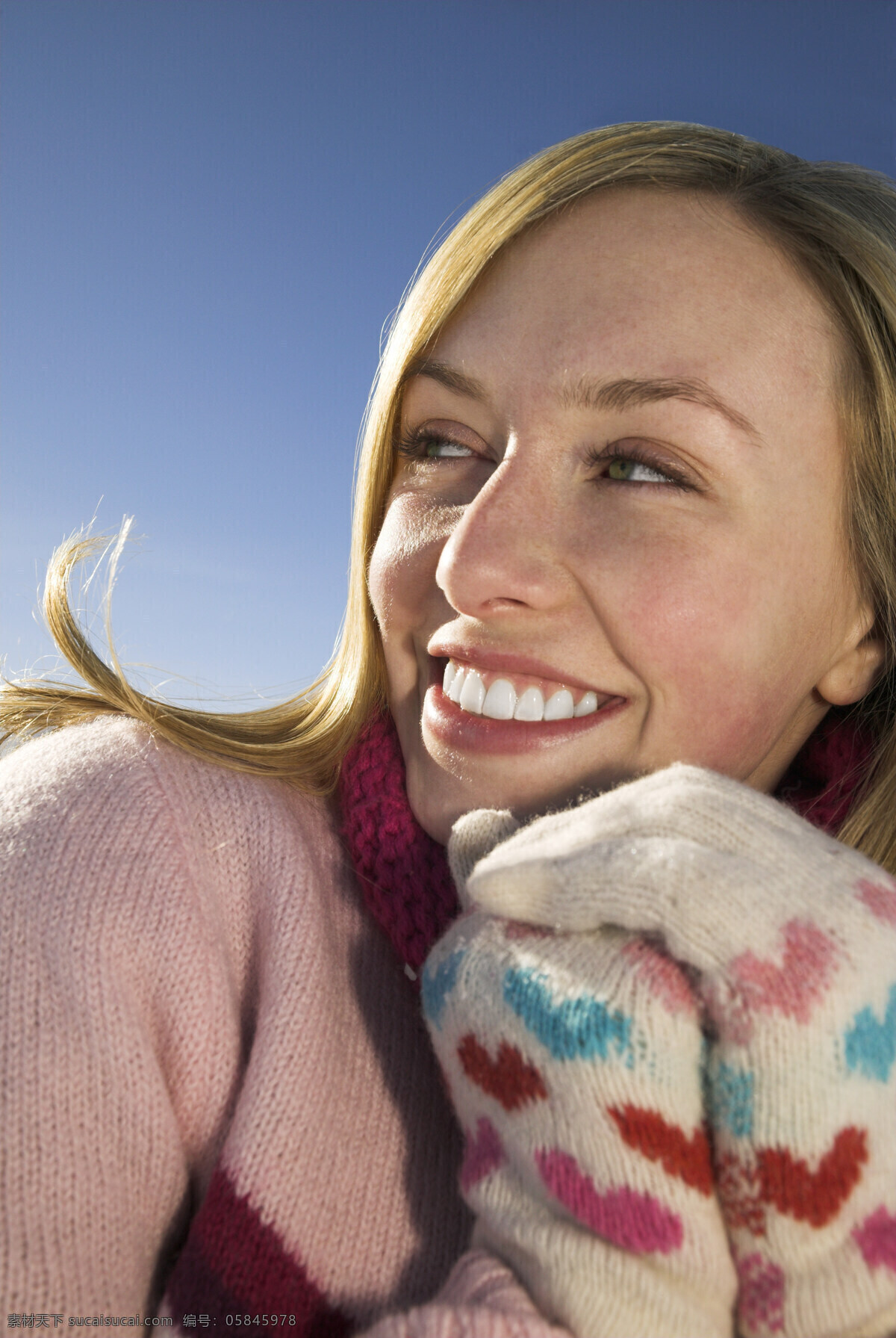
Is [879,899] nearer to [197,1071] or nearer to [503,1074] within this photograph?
[503,1074]

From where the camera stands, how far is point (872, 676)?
1.87 metres

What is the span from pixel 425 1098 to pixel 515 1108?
0.40 m

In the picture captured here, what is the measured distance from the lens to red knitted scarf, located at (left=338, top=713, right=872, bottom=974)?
58.4 inches

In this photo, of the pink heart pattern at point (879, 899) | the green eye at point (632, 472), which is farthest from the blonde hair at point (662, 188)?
the pink heart pattern at point (879, 899)

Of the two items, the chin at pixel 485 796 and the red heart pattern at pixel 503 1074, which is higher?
the chin at pixel 485 796

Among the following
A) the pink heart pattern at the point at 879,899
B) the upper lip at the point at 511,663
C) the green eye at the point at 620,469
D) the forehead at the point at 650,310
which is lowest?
the pink heart pattern at the point at 879,899

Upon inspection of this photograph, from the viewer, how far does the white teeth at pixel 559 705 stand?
148 cm

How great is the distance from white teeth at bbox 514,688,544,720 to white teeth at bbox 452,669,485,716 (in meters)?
0.05

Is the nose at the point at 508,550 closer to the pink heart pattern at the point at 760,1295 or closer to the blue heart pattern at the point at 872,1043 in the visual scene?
the blue heart pattern at the point at 872,1043

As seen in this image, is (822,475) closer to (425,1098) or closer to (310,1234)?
(425,1098)

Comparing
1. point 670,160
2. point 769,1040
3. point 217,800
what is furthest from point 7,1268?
point 670,160

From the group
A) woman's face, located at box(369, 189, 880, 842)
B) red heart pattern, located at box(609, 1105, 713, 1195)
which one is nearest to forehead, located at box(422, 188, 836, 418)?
woman's face, located at box(369, 189, 880, 842)

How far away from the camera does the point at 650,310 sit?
150cm

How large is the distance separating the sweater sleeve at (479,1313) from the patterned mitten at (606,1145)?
24mm
